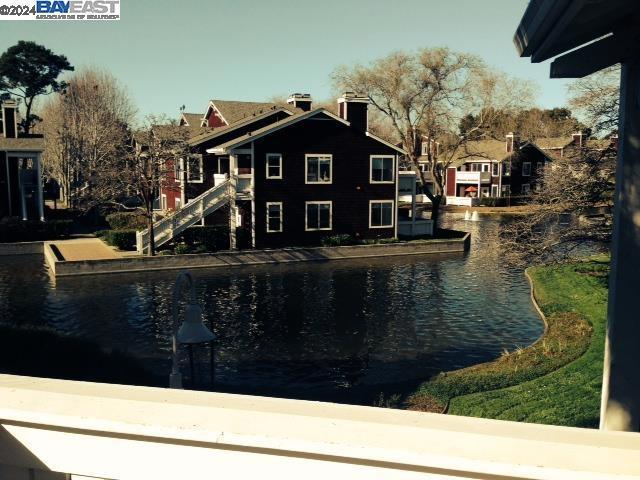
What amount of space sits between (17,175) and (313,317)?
106 feet

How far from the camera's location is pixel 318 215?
126 feet

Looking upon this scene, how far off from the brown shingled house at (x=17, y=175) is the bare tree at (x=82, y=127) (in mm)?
4494

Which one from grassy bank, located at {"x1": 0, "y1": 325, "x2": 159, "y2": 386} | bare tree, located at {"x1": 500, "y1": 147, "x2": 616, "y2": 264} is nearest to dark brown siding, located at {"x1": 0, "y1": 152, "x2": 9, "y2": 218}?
grassy bank, located at {"x1": 0, "y1": 325, "x2": 159, "y2": 386}

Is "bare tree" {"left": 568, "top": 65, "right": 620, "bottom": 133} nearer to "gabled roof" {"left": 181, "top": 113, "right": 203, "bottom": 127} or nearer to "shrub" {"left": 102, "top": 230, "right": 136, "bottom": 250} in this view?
"shrub" {"left": 102, "top": 230, "right": 136, "bottom": 250}

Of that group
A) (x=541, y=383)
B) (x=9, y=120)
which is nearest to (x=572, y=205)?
(x=541, y=383)

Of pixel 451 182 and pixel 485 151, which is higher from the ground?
pixel 485 151

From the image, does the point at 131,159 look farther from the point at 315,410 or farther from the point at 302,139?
the point at 315,410

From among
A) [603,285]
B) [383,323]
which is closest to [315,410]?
[383,323]

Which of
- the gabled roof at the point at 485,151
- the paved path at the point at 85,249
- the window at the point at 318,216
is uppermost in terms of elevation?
the gabled roof at the point at 485,151

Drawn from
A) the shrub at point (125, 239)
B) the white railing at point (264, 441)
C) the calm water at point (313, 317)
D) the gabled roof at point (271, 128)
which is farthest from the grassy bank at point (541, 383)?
the shrub at point (125, 239)

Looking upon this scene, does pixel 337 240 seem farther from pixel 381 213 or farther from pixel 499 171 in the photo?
pixel 499 171

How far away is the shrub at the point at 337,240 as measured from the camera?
1454 inches

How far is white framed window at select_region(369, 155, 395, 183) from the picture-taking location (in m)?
40.0

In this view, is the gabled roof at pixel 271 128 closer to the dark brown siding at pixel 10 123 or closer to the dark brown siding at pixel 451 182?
the dark brown siding at pixel 10 123
